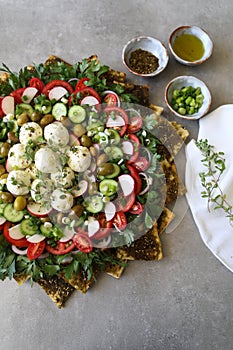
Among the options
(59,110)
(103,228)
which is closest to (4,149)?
(59,110)

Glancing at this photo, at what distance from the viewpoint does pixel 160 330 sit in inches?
186

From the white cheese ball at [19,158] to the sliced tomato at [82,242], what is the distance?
0.88 metres

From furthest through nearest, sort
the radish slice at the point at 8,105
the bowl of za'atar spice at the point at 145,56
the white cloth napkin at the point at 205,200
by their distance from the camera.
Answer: the bowl of za'atar spice at the point at 145,56 → the white cloth napkin at the point at 205,200 → the radish slice at the point at 8,105

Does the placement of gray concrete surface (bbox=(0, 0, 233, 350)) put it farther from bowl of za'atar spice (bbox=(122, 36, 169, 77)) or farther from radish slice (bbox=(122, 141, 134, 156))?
radish slice (bbox=(122, 141, 134, 156))

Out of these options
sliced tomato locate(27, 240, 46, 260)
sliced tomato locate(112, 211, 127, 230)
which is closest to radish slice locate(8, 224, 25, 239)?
sliced tomato locate(27, 240, 46, 260)

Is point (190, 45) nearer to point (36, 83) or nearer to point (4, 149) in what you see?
point (36, 83)

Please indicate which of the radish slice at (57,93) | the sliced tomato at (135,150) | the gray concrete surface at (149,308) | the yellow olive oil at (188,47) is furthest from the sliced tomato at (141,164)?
the yellow olive oil at (188,47)

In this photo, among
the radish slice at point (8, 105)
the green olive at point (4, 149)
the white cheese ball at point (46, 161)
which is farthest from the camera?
the radish slice at point (8, 105)

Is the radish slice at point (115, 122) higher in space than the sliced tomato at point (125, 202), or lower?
higher

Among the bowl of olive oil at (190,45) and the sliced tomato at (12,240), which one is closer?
the sliced tomato at (12,240)

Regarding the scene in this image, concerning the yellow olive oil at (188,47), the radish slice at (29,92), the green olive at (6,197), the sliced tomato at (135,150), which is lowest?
the green olive at (6,197)

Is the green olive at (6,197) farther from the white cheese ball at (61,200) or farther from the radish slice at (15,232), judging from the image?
the white cheese ball at (61,200)

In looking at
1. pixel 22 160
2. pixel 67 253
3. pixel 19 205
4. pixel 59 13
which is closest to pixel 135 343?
pixel 67 253

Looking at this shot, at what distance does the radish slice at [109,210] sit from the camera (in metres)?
4.46
